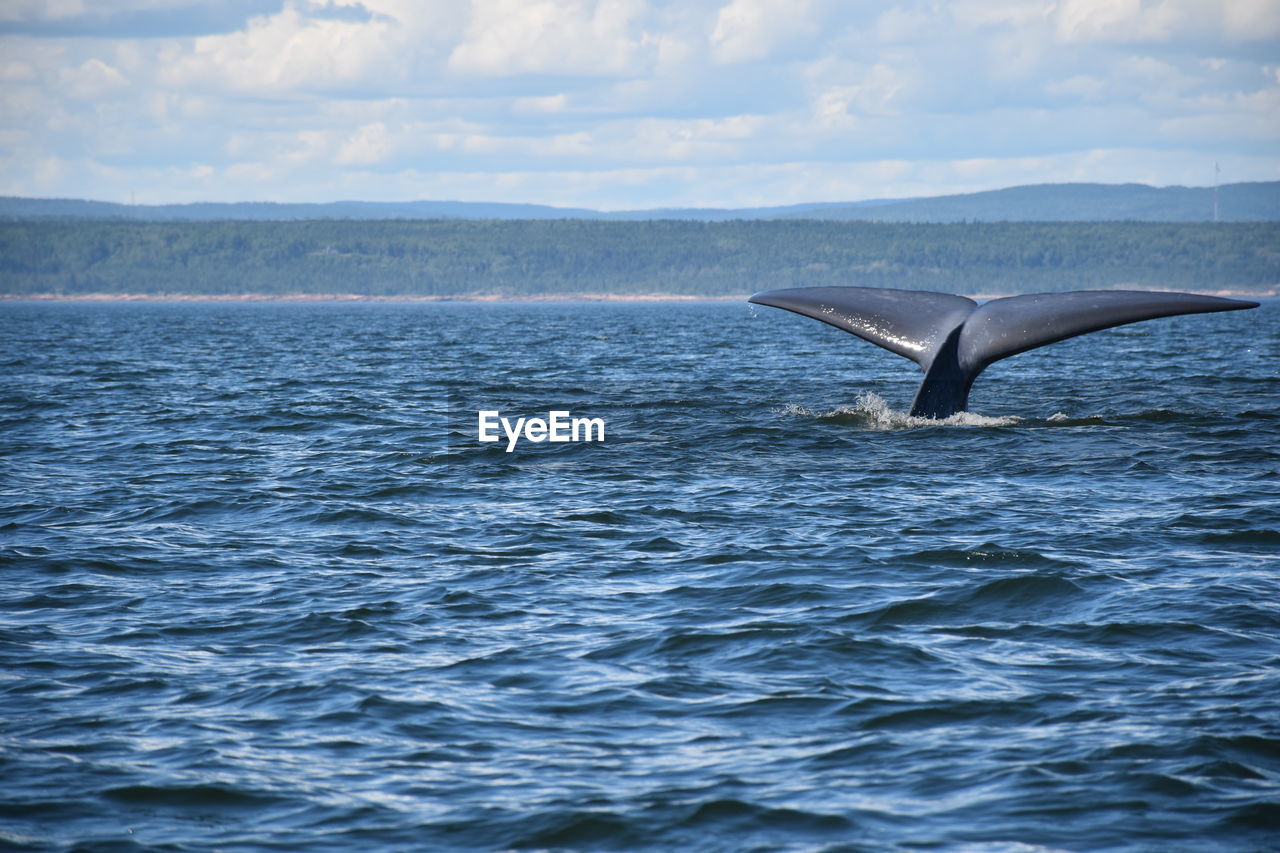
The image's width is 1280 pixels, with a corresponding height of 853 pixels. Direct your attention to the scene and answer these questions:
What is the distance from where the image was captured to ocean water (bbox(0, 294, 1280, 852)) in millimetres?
7465

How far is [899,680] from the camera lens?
31.0ft

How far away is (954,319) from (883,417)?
194 inches

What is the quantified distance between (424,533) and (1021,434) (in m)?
9.59

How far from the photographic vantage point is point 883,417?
2223 cm

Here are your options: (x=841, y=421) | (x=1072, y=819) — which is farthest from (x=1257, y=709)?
(x=841, y=421)

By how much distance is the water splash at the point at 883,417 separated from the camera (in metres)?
20.7

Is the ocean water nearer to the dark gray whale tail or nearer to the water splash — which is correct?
the water splash
